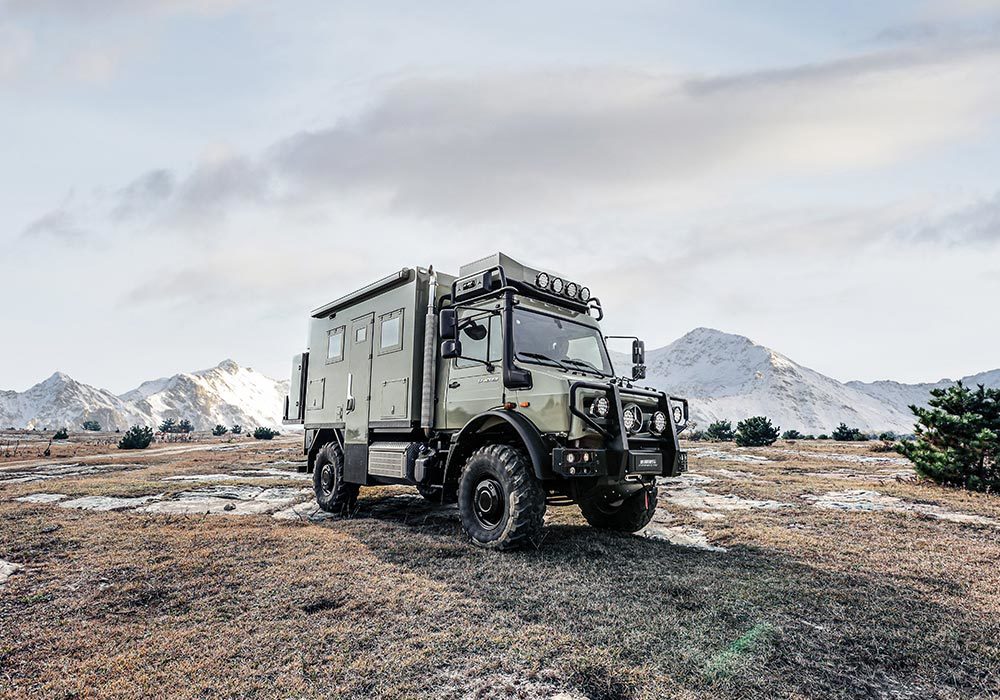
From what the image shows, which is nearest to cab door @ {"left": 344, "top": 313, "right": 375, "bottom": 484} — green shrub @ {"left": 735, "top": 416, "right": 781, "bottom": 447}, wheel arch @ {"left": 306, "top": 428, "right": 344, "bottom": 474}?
wheel arch @ {"left": 306, "top": 428, "right": 344, "bottom": 474}

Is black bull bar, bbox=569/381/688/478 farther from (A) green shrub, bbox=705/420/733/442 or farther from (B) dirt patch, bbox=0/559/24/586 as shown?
(A) green shrub, bbox=705/420/733/442

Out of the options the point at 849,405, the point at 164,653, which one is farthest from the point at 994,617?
the point at 849,405

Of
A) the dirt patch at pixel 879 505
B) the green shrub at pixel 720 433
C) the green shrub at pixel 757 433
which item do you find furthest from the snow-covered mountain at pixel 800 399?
the dirt patch at pixel 879 505

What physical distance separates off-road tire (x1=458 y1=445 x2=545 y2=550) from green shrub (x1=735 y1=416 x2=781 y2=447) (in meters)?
26.6

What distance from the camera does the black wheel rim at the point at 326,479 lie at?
34.7ft

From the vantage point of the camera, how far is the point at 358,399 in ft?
32.9

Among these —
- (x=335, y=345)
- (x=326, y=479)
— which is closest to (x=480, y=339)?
(x=335, y=345)

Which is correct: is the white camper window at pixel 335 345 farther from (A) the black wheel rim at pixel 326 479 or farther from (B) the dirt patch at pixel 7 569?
(B) the dirt patch at pixel 7 569

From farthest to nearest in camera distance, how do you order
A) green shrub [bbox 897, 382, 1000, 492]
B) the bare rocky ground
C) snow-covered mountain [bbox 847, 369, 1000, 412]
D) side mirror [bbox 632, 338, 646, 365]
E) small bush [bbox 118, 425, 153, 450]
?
snow-covered mountain [bbox 847, 369, 1000, 412] → small bush [bbox 118, 425, 153, 450] → green shrub [bbox 897, 382, 1000, 492] → side mirror [bbox 632, 338, 646, 365] → the bare rocky ground

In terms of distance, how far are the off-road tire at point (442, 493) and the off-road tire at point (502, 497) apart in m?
0.69

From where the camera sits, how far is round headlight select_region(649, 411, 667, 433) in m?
7.34

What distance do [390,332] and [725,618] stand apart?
21.7 ft

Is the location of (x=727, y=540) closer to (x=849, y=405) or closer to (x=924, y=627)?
(x=924, y=627)

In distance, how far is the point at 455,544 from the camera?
7.30 m
